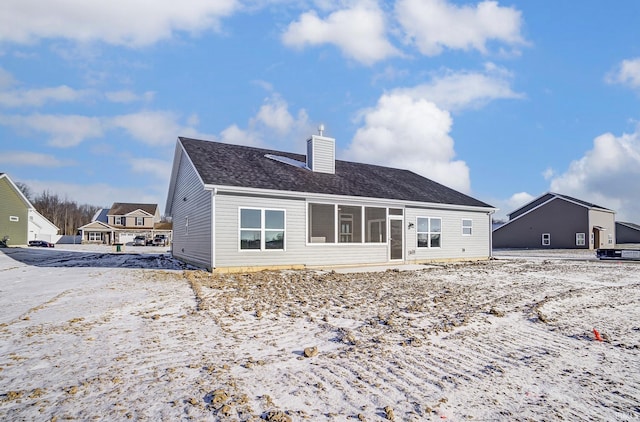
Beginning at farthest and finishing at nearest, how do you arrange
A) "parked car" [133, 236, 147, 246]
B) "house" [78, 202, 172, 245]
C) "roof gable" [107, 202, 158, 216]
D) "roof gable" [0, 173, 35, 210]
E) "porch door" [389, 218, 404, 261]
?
"roof gable" [107, 202, 158, 216] → "house" [78, 202, 172, 245] → "parked car" [133, 236, 147, 246] → "roof gable" [0, 173, 35, 210] → "porch door" [389, 218, 404, 261]

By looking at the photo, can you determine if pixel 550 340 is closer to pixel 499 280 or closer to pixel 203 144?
pixel 499 280

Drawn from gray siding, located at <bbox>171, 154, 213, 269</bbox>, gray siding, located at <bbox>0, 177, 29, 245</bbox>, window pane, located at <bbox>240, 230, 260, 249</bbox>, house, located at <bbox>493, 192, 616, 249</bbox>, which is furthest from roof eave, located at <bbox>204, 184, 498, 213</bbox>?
gray siding, located at <bbox>0, 177, 29, 245</bbox>

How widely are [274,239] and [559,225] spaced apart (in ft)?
98.6

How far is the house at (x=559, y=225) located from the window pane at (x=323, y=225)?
1065 inches

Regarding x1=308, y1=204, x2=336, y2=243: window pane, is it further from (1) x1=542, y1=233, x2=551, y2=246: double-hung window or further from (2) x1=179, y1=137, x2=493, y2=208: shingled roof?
(1) x1=542, y1=233, x2=551, y2=246: double-hung window

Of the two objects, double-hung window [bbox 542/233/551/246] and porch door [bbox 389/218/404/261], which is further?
double-hung window [bbox 542/233/551/246]

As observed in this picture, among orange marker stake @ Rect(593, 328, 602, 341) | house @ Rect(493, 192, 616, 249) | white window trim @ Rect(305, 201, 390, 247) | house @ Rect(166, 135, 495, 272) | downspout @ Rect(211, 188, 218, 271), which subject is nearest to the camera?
orange marker stake @ Rect(593, 328, 602, 341)

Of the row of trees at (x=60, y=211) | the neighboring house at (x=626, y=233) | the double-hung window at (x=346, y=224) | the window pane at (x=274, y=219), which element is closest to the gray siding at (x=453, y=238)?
the double-hung window at (x=346, y=224)

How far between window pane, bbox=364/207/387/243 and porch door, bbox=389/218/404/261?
472 millimetres

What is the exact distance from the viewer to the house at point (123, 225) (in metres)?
48.5

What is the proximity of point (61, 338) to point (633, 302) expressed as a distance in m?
9.96

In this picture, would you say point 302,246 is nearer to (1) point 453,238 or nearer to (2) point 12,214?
(1) point 453,238

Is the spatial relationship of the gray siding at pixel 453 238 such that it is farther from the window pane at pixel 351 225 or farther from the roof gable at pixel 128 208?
the roof gable at pixel 128 208

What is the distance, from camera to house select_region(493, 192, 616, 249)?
31594 millimetres
